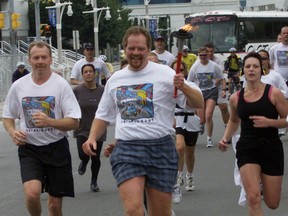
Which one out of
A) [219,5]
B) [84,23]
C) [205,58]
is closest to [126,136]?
[205,58]

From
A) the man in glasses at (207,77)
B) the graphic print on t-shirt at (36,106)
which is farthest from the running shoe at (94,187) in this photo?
the man in glasses at (207,77)

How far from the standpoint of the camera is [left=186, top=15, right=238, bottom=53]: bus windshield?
3722 cm

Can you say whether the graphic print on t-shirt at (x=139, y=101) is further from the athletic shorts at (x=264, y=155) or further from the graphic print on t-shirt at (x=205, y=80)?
the graphic print on t-shirt at (x=205, y=80)

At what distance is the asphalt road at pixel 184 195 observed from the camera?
994cm

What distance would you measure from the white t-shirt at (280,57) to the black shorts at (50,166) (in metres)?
8.86

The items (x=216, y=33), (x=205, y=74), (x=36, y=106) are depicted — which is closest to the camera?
(x=36, y=106)

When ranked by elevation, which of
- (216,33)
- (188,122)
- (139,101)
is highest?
(139,101)

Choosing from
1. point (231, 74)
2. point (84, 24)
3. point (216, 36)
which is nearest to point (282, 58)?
point (231, 74)

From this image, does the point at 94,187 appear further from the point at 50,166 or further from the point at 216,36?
the point at 216,36

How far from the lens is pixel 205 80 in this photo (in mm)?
15578

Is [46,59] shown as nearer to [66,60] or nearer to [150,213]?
[150,213]

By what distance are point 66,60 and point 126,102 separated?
164ft

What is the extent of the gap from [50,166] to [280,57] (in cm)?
915

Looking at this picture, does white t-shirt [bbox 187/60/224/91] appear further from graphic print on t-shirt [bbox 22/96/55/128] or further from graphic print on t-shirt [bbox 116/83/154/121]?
graphic print on t-shirt [bbox 116/83/154/121]
